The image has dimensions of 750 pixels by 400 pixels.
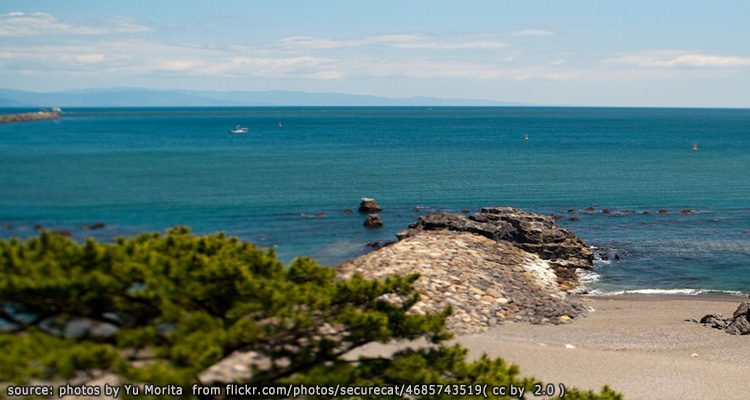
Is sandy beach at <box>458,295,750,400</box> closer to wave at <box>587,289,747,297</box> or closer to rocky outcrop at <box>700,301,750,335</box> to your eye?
rocky outcrop at <box>700,301,750,335</box>

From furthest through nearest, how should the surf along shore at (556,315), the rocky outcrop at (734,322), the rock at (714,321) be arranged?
the rock at (714,321), the rocky outcrop at (734,322), the surf along shore at (556,315)

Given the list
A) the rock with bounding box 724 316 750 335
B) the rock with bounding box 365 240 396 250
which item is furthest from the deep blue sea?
the rock with bounding box 724 316 750 335

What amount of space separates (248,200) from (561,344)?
117 feet

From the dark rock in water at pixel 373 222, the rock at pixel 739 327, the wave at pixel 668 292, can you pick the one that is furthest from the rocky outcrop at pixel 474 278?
the dark rock in water at pixel 373 222

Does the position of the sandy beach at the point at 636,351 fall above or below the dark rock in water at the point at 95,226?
below

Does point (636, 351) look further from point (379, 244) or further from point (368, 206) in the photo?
point (368, 206)

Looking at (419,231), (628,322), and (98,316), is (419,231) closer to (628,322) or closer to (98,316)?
(628,322)

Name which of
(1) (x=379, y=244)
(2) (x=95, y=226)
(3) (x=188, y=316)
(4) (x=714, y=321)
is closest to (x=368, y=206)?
(1) (x=379, y=244)

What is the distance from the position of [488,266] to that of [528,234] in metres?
7.95

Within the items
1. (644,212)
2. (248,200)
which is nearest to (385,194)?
(248,200)

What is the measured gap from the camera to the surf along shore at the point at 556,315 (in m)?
21.0

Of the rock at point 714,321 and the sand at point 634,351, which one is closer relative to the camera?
A: the sand at point 634,351

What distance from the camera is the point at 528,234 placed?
38750 mm

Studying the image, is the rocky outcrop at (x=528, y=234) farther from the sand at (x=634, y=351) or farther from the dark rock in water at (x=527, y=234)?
the sand at (x=634, y=351)
